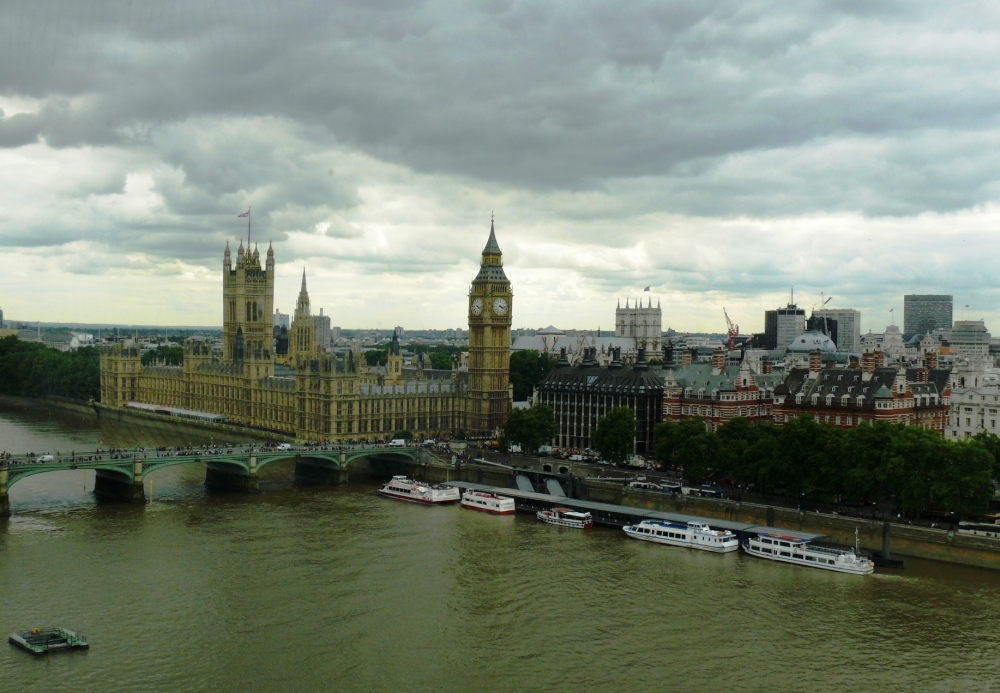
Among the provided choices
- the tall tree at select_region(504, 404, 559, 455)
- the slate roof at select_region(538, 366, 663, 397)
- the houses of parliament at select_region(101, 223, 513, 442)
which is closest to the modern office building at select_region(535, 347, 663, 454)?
the slate roof at select_region(538, 366, 663, 397)

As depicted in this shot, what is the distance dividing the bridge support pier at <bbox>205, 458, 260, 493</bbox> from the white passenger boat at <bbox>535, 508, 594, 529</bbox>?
2414 centimetres

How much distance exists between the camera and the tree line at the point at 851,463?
64125 mm

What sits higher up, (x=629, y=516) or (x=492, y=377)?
(x=492, y=377)

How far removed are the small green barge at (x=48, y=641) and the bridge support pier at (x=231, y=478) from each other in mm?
38045

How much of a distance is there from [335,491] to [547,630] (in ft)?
133

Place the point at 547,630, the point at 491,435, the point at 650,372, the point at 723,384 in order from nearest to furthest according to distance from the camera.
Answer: the point at 547,630 → the point at 723,384 → the point at 650,372 → the point at 491,435

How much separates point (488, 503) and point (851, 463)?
2552cm

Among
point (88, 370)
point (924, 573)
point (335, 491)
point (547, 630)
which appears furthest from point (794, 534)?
point (88, 370)

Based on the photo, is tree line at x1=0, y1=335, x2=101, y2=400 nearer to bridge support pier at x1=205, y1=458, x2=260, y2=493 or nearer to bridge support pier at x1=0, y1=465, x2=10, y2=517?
bridge support pier at x1=205, y1=458, x2=260, y2=493

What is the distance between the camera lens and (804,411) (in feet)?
293

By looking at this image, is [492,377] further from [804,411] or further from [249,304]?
[249,304]

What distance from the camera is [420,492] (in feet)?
266

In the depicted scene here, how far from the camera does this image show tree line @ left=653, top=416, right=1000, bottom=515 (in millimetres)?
64125

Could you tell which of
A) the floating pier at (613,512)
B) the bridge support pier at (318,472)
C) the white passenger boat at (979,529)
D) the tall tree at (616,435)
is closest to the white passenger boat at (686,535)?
the floating pier at (613,512)
